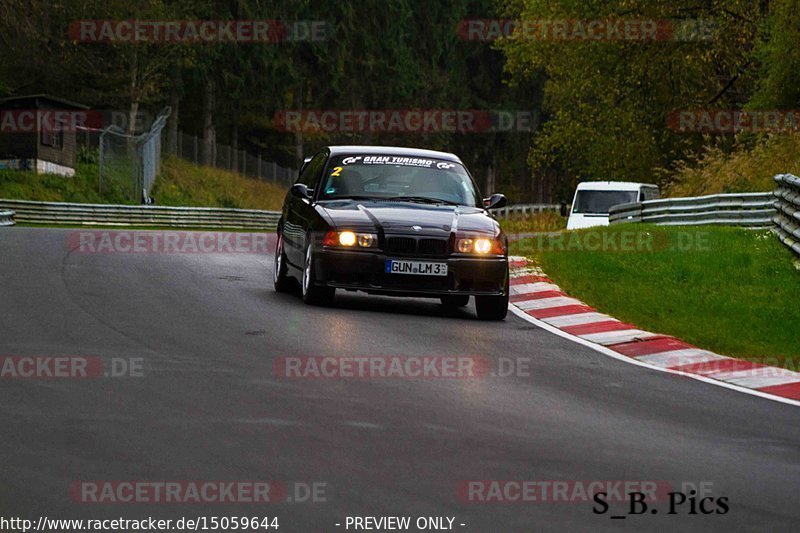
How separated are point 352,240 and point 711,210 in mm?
13805

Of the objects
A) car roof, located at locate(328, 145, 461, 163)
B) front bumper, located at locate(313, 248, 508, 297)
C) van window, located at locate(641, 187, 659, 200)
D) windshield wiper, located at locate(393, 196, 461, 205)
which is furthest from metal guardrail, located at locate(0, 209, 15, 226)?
front bumper, located at locate(313, 248, 508, 297)

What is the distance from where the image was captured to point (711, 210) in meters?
26.7

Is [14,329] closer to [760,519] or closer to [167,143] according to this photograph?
[760,519]

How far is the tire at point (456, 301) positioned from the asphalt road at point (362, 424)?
1.85 m

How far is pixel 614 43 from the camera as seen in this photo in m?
41.7

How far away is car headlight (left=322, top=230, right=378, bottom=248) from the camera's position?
14266 mm

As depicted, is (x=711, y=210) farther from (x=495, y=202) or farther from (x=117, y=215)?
(x=117, y=215)

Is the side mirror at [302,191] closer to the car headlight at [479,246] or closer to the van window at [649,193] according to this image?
the car headlight at [479,246]

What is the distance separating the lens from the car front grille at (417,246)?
14250mm

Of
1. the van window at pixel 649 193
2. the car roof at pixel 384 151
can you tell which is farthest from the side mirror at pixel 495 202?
the van window at pixel 649 193

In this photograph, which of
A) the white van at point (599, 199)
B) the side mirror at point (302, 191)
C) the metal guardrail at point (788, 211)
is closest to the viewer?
the side mirror at point (302, 191)

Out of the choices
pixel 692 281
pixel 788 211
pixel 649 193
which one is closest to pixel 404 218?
pixel 692 281

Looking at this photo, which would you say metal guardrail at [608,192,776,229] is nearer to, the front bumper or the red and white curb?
the red and white curb

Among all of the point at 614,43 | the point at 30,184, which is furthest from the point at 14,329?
the point at 30,184
